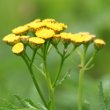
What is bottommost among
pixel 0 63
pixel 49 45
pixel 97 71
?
pixel 97 71

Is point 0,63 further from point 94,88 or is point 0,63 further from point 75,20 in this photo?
point 75,20

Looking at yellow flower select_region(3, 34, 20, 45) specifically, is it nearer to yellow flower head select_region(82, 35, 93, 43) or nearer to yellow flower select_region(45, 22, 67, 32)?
yellow flower select_region(45, 22, 67, 32)

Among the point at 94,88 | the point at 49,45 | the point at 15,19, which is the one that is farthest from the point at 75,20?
the point at 49,45

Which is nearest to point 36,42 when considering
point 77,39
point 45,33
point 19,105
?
point 45,33

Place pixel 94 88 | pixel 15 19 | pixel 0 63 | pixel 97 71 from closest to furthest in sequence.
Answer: pixel 94 88 → pixel 0 63 → pixel 97 71 → pixel 15 19

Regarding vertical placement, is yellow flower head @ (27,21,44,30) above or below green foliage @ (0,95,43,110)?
above

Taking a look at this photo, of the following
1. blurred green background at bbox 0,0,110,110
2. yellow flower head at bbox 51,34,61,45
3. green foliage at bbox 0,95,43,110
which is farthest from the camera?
blurred green background at bbox 0,0,110,110

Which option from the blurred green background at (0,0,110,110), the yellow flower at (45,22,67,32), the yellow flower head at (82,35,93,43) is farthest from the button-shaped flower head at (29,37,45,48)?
the blurred green background at (0,0,110,110)
